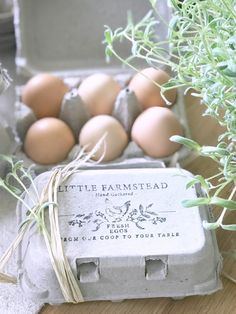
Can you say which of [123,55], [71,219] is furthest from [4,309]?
[123,55]

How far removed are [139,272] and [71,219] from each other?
9cm

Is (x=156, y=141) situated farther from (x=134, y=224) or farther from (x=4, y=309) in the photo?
(x=4, y=309)

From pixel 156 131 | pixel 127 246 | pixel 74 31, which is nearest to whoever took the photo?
pixel 127 246

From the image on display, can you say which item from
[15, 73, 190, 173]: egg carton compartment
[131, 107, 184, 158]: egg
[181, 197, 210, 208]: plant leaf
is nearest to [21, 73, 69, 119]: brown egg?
[15, 73, 190, 173]: egg carton compartment

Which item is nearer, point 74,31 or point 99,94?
point 99,94

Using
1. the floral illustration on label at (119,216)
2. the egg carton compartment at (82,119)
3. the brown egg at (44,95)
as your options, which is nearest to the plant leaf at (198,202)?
the floral illustration on label at (119,216)

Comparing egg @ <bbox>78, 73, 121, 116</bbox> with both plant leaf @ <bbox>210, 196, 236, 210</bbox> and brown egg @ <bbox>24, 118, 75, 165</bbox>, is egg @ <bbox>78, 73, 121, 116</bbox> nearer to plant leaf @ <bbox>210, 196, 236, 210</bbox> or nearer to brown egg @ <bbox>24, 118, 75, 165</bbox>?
brown egg @ <bbox>24, 118, 75, 165</bbox>

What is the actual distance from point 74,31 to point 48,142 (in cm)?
25

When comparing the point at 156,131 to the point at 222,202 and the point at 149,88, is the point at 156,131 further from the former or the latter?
the point at 222,202

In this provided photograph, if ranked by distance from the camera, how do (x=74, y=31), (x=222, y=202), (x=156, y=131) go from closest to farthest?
(x=222, y=202) < (x=156, y=131) < (x=74, y=31)

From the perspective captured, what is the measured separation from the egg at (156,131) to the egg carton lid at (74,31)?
16 centimetres

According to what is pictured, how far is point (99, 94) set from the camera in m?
0.84

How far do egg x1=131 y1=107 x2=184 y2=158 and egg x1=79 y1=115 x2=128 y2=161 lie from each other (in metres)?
0.02

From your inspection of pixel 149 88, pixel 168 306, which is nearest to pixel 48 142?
pixel 149 88
